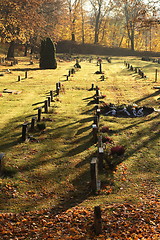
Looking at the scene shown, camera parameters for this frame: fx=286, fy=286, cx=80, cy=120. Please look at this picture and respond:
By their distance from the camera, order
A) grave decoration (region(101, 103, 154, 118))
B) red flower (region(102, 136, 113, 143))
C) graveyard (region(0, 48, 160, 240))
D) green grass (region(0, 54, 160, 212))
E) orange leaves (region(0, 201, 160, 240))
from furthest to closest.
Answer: grave decoration (region(101, 103, 154, 118))
red flower (region(102, 136, 113, 143))
green grass (region(0, 54, 160, 212))
graveyard (region(0, 48, 160, 240))
orange leaves (region(0, 201, 160, 240))

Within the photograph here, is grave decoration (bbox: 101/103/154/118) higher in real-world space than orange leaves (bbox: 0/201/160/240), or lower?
higher

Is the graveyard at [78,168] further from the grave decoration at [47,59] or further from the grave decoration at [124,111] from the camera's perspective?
the grave decoration at [47,59]

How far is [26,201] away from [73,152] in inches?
163

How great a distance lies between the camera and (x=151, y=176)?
10422 millimetres

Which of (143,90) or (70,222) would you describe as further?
(143,90)

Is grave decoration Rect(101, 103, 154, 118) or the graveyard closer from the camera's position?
the graveyard

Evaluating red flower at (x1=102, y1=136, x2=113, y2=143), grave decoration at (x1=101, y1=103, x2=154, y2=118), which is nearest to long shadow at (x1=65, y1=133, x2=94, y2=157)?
red flower at (x1=102, y1=136, x2=113, y2=143)

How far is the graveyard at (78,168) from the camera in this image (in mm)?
7578

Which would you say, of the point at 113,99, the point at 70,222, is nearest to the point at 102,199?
the point at 70,222

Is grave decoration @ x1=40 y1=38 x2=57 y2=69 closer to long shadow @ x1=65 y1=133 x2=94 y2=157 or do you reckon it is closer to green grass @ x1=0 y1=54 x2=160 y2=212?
green grass @ x1=0 y1=54 x2=160 y2=212

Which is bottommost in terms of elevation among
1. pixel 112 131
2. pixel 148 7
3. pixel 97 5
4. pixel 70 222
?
pixel 70 222

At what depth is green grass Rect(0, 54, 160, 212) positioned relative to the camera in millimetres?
9070

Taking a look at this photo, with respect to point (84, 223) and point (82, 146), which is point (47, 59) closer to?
point (82, 146)

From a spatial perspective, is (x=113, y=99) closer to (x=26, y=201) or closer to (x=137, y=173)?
(x=137, y=173)
